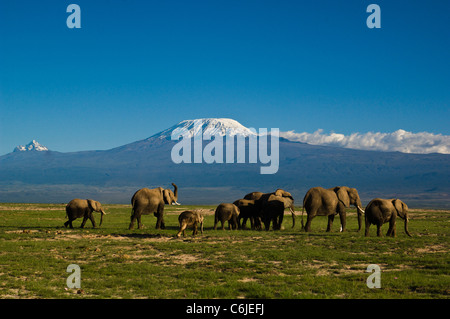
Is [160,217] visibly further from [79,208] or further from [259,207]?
[259,207]

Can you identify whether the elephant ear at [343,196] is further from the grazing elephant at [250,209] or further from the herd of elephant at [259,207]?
the grazing elephant at [250,209]

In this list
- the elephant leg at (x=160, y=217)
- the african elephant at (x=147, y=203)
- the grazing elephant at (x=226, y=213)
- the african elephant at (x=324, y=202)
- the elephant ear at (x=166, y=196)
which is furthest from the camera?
the elephant ear at (x=166, y=196)

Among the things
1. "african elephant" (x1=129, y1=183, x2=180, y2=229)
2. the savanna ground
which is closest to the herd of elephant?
"african elephant" (x1=129, y1=183, x2=180, y2=229)

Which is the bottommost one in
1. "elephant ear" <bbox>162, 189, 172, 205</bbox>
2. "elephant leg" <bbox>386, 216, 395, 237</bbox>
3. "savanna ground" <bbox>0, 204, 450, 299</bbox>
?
"savanna ground" <bbox>0, 204, 450, 299</bbox>

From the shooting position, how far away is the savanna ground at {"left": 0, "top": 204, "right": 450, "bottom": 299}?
1541 centimetres

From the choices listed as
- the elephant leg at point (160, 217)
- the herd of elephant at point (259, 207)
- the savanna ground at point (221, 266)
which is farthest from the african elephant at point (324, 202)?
the elephant leg at point (160, 217)

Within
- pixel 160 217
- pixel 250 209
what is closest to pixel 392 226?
pixel 250 209

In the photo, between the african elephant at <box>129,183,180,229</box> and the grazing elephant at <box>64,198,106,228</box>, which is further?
the grazing elephant at <box>64,198,106,228</box>

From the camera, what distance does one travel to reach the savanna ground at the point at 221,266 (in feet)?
50.6

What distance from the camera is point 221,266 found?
19734 mm

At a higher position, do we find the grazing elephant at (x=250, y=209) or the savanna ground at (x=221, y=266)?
the grazing elephant at (x=250, y=209)

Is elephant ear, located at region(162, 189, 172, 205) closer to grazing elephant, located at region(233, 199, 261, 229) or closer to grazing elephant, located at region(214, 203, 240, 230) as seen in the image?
grazing elephant, located at region(214, 203, 240, 230)

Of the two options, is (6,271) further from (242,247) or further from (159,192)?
(159,192)
